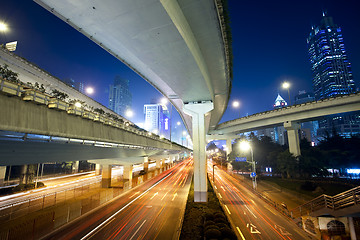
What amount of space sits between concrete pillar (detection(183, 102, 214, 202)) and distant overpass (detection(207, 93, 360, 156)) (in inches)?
984

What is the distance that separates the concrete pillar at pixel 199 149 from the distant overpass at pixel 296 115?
25.0 metres

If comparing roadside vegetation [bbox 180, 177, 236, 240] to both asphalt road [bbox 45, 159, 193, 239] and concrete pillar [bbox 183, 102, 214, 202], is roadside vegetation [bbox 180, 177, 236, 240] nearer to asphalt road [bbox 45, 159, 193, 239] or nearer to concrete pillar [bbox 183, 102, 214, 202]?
asphalt road [bbox 45, 159, 193, 239]

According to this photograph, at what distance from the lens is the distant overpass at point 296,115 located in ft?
101

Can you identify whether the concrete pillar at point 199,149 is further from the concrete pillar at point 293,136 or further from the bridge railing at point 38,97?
the concrete pillar at point 293,136

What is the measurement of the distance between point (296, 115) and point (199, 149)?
28289mm

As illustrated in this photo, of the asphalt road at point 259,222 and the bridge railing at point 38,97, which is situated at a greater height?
the bridge railing at point 38,97

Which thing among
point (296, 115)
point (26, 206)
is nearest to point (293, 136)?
point (296, 115)

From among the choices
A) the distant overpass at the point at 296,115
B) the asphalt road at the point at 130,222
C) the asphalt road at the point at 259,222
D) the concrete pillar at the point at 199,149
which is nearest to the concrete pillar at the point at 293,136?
the distant overpass at the point at 296,115

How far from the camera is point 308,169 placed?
3544cm

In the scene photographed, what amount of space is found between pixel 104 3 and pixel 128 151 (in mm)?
23185

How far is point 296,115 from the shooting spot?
37.5 meters

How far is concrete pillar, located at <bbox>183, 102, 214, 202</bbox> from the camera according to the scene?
69.3ft

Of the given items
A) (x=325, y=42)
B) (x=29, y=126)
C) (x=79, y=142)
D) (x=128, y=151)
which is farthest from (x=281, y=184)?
(x=325, y=42)

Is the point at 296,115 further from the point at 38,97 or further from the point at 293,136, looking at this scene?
the point at 38,97
